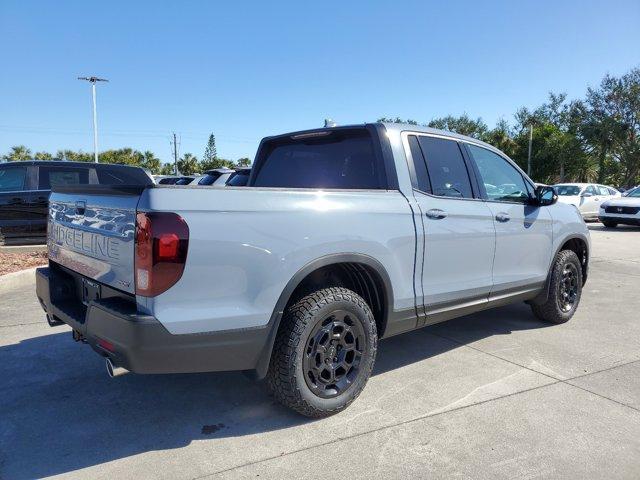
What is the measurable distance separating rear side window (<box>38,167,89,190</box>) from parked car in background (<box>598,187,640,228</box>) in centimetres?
1581

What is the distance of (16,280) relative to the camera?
6637 millimetres

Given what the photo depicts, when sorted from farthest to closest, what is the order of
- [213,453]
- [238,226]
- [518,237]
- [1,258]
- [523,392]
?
[1,258] < [518,237] < [523,392] < [213,453] < [238,226]

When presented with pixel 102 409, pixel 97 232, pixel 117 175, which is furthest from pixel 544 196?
pixel 117 175

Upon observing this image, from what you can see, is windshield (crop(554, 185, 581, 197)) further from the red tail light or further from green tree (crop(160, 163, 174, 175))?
green tree (crop(160, 163, 174, 175))

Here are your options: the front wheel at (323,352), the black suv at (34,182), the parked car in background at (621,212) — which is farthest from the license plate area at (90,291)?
the parked car in background at (621,212)

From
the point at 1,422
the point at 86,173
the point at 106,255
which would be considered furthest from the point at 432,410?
the point at 86,173

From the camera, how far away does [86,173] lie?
9.17 meters

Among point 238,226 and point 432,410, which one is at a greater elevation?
point 238,226

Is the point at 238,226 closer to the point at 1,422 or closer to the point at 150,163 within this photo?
the point at 1,422

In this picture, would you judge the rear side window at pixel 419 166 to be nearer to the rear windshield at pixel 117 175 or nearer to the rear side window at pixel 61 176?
the rear windshield at pixel 117 175

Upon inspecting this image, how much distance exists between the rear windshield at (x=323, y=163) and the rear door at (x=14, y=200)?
6526mm

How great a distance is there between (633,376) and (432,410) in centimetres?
180

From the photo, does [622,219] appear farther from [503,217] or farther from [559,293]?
[503,217]

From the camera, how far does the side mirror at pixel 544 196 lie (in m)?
4.72
